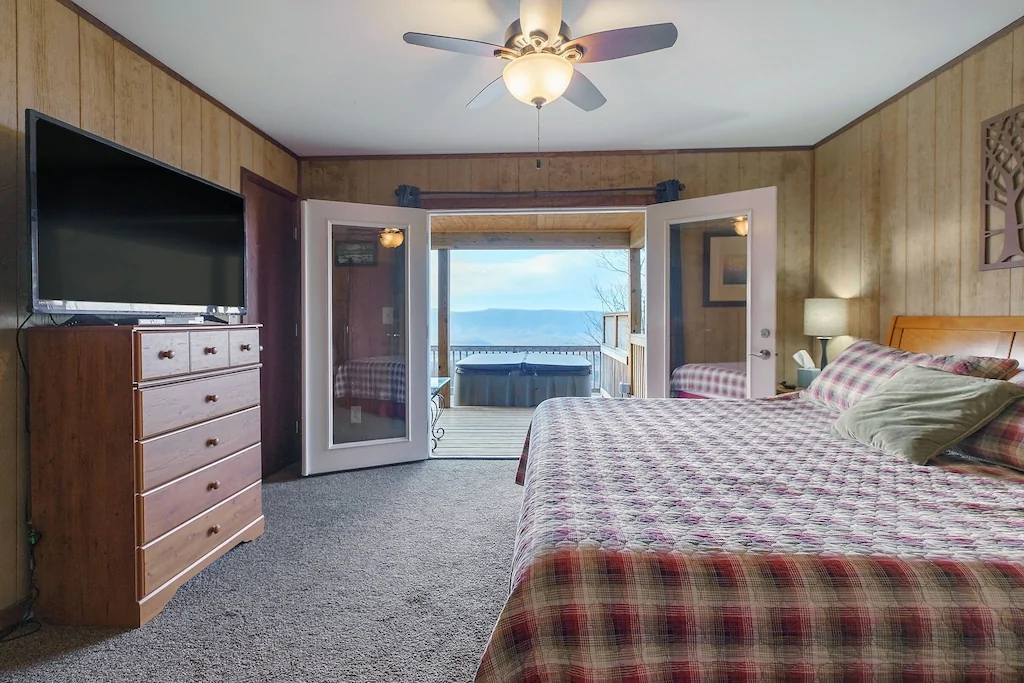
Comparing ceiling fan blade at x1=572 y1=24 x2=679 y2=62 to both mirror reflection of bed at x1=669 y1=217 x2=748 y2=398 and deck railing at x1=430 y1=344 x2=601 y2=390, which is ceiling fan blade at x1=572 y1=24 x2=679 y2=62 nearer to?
Answer: mirror reflection of bed at x1=669 y1=217 x2=748 y2=398

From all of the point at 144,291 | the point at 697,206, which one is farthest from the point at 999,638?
the point at 697,206

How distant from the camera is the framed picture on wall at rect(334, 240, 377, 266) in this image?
3.61m

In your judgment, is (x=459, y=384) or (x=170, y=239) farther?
(x=459, y=384)

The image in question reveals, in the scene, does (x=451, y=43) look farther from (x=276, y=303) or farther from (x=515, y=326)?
(x=515, y=326)

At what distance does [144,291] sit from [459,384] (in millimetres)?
4687

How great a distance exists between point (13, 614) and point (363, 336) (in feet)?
7.54

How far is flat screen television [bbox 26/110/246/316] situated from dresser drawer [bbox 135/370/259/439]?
1.33 ft

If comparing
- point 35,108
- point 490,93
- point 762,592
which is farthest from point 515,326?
point 762,592

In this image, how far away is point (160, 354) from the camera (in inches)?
73.0

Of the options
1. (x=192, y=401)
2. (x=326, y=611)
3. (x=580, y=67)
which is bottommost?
(x=326, y=611)

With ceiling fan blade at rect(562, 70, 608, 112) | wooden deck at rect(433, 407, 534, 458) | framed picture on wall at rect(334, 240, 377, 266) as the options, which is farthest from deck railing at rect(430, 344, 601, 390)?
ceiling fan blade at rect(562, 70, 608, 112)

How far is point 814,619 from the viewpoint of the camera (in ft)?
2.78

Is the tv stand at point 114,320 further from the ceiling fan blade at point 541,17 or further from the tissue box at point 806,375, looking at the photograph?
the tissue box at point 806,375

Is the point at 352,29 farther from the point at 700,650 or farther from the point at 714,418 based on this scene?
the point at 700,650
